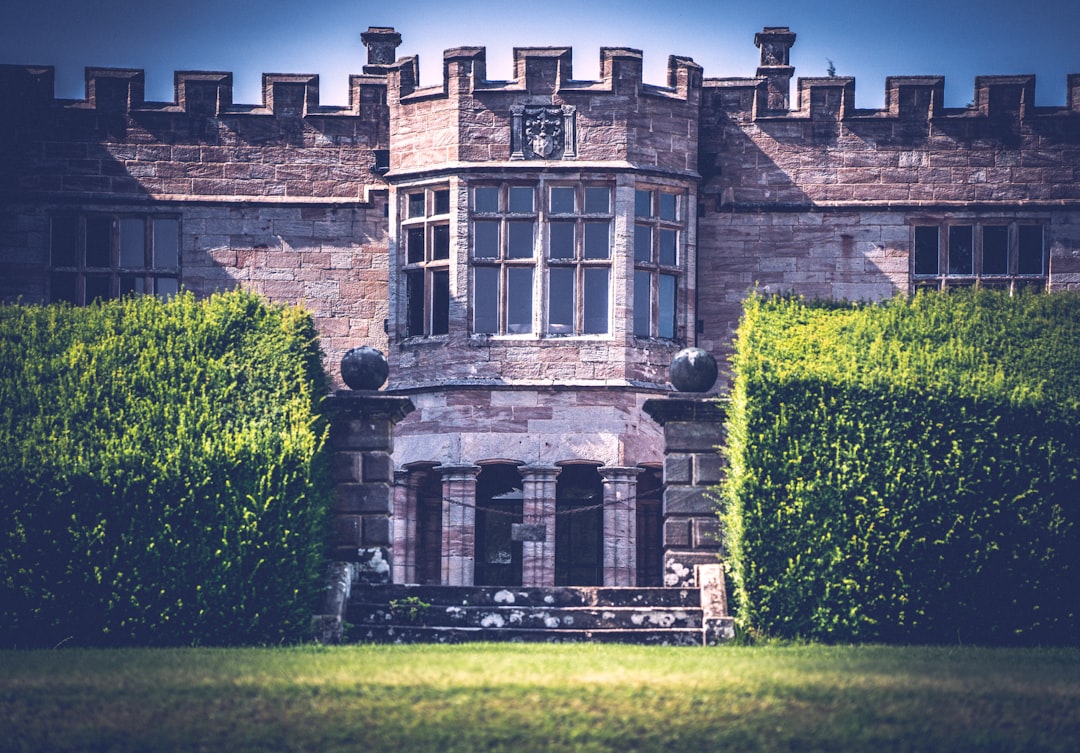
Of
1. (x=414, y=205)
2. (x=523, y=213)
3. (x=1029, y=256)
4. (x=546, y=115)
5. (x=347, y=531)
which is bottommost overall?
(x=347, y=531)

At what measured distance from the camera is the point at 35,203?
27.1 metres

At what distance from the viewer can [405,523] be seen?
25.9 metres

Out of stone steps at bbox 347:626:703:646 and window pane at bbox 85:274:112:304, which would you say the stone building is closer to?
window pane at bbox 85:274:112:304

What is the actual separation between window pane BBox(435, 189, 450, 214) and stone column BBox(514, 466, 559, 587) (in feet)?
12.7

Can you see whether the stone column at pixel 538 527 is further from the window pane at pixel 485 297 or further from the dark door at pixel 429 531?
the window pane at pixel 485 297

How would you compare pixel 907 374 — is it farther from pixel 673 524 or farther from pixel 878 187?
pixel 878 187

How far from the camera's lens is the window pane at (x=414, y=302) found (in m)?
26.7

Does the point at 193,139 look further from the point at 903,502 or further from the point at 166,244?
the point at 903,502

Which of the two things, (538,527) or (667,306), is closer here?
(538,527)

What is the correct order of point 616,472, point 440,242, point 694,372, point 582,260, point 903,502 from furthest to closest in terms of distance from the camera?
point 440,242 → point 582,260 → point 616,472 → point 694,372 → point 903,502

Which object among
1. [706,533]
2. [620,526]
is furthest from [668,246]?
[706,533]

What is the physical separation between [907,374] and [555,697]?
687cm

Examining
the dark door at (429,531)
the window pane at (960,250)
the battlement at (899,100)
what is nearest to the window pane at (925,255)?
the window pane at (960,250)

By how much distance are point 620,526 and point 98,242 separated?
28.6ft
